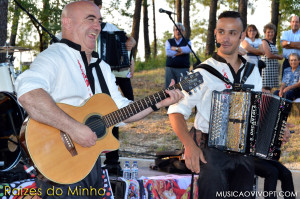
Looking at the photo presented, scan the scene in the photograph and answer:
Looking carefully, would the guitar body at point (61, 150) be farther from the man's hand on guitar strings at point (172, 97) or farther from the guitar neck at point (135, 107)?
the man's hand on guitar strings at point (172, 97)

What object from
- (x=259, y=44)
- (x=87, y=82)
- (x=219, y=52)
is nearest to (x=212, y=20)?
(x=259, y=44)

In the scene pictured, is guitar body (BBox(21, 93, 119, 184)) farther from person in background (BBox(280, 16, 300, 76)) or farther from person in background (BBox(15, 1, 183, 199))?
person in background (BBox(280, 16, 300, 76))

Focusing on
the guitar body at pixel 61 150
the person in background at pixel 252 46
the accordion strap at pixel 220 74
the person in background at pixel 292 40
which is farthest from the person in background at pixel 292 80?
the guitar body at pixel 61 150

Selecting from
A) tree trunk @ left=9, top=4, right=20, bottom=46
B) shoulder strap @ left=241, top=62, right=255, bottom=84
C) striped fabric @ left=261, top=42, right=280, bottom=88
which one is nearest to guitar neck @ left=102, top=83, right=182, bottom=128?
shoulder strap @ left=241, top=62, right=255, bottom=84

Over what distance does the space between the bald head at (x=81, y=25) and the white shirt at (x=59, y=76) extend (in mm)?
108

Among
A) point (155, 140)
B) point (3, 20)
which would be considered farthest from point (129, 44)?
point (155, 140)

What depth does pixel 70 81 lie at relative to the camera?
3.15 meters

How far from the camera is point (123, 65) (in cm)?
607

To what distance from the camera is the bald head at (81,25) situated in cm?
335

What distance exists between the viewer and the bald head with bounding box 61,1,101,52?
3346 millimetres

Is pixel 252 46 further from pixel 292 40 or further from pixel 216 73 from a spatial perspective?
pixel 216 73

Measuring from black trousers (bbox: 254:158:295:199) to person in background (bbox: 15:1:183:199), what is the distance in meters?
1.57

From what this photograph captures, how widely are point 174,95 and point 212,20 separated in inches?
625

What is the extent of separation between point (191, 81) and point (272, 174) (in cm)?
160
